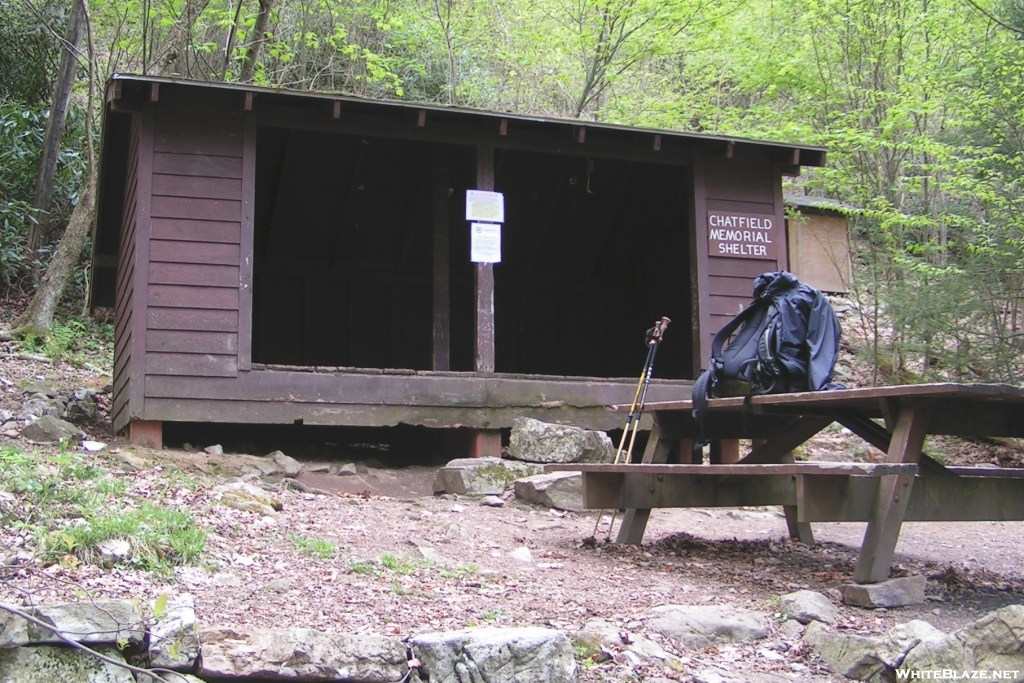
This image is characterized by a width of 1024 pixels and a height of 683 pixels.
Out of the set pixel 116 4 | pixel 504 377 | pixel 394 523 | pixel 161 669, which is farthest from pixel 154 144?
pixel 116 4

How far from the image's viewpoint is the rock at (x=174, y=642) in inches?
125

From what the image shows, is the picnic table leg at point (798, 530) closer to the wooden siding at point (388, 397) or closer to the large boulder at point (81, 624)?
the wooden siding at point (388, 397)

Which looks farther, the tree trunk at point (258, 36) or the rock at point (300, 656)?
the tree trunk at point (258, 36)

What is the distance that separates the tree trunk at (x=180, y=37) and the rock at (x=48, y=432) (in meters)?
7.86

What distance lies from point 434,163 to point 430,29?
9528 mm

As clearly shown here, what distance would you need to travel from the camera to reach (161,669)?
10.4 ft

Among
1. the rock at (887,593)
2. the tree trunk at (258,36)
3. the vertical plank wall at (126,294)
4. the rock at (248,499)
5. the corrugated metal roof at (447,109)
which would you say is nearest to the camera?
the rock at (887,593)

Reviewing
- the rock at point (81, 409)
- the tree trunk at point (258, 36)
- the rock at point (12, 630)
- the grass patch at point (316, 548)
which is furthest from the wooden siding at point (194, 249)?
the tree trunk at point (258, 36)

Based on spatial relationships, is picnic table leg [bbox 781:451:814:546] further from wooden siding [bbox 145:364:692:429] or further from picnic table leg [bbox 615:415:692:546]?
wooden siding [bbox 145:364:692:429]

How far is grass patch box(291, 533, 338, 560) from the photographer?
5227mm

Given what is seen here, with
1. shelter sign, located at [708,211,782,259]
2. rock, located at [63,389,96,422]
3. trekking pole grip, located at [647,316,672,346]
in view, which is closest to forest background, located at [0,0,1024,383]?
shelter sign, located at [708,211,782,259]

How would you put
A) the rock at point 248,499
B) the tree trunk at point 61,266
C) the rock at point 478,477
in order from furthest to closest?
1. the tree trunk at point 61,266
2. the rock at point 478,477
3. the rock at point 248,499

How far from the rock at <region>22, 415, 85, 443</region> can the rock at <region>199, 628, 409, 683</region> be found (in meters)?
5.61

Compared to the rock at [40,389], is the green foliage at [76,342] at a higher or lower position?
higher
